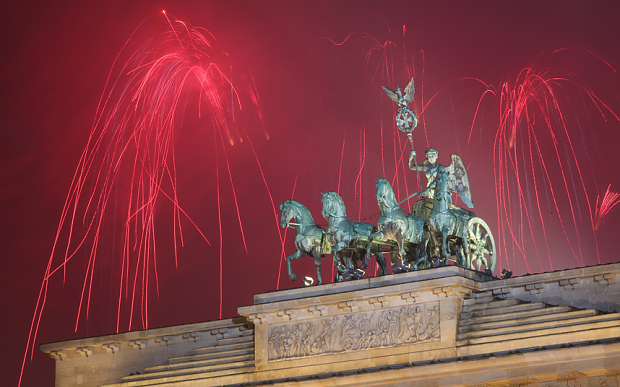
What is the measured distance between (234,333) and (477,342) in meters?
7.99

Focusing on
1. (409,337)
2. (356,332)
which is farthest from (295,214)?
(409,337)

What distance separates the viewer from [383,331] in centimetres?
2652

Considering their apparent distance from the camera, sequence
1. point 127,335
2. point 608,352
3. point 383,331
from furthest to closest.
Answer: point 127,335 → point 383,331 → point 608,352

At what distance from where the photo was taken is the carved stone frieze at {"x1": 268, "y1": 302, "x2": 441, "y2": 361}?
85.6ft

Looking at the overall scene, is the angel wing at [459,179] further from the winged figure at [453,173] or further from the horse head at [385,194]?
the horse head at [385,194]

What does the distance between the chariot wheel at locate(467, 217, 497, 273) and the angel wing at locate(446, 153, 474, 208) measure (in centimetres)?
122

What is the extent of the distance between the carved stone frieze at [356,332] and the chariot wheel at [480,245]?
109 inches

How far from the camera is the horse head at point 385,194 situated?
2741cm

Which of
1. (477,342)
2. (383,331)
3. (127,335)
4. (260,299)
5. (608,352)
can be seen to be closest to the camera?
(608,352)

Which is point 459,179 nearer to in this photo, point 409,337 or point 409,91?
point 409,91

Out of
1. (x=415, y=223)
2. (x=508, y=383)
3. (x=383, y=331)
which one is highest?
(x=415, y=223)

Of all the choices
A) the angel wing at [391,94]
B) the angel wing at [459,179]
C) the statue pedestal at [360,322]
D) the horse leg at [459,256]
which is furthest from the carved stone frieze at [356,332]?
the angel wing at [391,94]

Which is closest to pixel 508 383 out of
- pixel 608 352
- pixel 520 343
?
pixel 520 343

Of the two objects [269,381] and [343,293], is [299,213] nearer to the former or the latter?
[343,293]
